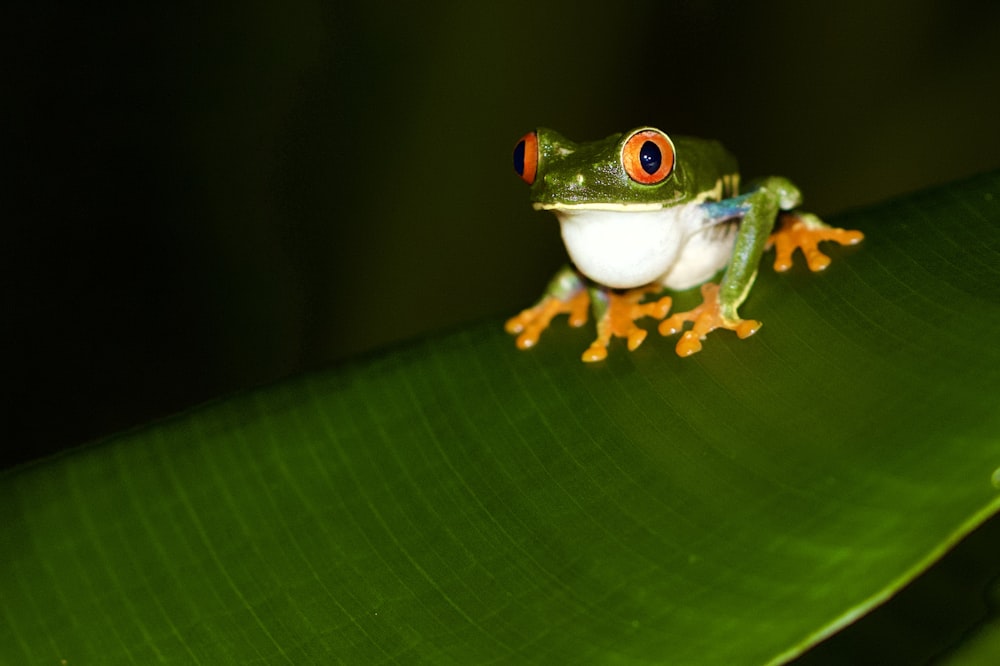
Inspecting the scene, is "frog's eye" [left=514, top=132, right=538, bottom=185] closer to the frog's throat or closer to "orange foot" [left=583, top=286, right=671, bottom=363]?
the frog's throat

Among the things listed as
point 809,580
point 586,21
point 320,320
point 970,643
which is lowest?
point 320,320

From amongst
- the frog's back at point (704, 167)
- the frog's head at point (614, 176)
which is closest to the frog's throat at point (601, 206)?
the frog's head at point (614, 176)

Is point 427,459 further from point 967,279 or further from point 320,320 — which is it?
point 320,320

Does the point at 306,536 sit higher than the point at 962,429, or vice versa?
the point at 962,429

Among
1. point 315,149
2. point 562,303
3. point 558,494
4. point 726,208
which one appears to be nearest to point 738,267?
point 726,208

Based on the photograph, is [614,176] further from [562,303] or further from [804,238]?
[562,303]

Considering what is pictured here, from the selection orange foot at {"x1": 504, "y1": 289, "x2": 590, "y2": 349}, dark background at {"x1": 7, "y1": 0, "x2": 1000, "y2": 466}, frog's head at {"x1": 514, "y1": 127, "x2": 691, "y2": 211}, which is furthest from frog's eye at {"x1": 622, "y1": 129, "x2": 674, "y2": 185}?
dark background at {"x1": 7, "y1": 0, "x2": 1000, "y2": 466}

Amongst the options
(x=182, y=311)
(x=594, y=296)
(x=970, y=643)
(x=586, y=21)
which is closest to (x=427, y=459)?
(x=970, y=643)
